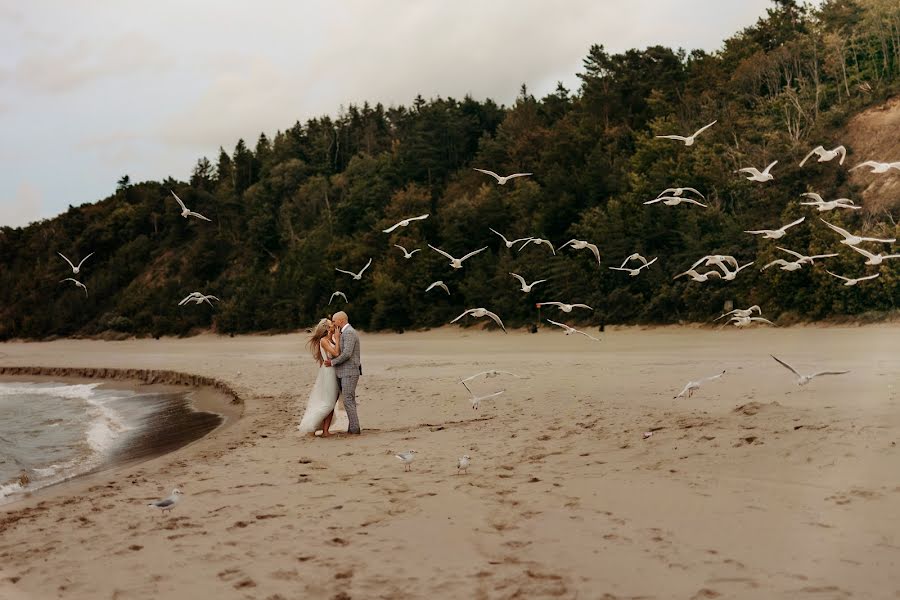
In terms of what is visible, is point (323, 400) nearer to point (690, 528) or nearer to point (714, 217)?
point (690, 528)

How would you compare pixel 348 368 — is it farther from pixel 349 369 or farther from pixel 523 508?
pixel 523 508

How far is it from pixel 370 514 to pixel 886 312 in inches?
1056

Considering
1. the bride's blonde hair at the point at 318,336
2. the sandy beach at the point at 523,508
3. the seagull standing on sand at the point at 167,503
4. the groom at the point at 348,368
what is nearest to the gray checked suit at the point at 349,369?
the groom at the point at 348,368

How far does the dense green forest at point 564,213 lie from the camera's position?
37281 millimetres

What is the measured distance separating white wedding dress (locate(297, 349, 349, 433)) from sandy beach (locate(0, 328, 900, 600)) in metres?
0.44

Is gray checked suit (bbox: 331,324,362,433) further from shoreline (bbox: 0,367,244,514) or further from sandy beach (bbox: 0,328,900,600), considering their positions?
shoreline (bbox: 0,367,244,514)

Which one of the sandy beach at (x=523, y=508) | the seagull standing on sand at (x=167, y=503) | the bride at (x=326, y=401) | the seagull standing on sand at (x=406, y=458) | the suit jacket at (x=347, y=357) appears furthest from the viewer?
the bride at (x=326, y=401)

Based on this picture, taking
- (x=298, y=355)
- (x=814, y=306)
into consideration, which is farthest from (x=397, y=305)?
(x=814, y=306)

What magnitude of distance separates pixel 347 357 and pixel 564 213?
3569 centimetres

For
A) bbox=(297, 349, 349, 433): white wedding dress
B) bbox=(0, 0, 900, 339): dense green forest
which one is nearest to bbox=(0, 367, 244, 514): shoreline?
bbox=(297, 349, 349, 433): white wedding dress

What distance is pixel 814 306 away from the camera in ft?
100

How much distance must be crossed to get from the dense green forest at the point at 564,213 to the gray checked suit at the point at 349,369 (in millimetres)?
23374

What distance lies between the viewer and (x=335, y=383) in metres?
13.1

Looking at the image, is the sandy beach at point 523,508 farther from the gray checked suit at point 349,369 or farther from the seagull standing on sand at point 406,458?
the gray checked suit at point 349,369
